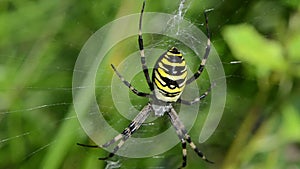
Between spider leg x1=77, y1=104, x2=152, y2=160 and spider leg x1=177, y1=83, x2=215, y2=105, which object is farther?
spider leg x1=77, y1=104, x2=152, y2=160

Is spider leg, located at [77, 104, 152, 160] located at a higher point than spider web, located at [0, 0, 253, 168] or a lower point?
lower

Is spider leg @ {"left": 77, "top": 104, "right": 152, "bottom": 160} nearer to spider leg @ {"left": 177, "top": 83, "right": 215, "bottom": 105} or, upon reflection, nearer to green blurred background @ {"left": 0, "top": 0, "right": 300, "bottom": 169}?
green blurred background @ {"left": 0, "top": 0, "right": 300, "bottom": 169}

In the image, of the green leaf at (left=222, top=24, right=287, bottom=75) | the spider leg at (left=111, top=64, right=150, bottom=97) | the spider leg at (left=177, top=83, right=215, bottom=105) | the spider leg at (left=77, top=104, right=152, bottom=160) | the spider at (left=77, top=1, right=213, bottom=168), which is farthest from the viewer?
the spider leg at (left=77, top=104, right=152, bottom=160)

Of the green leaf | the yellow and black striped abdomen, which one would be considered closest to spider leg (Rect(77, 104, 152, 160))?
the yellow and black striped abdomen

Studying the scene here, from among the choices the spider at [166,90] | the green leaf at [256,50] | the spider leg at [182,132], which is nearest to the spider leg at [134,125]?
the spider at [166,90]

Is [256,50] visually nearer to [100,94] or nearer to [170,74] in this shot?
[170,74]

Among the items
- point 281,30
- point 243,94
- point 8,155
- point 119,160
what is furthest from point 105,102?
point 281,30

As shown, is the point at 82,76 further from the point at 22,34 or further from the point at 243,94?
the point at 243,94
